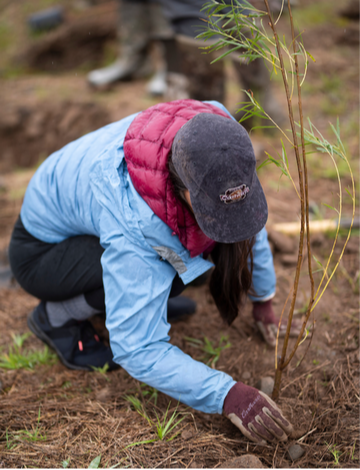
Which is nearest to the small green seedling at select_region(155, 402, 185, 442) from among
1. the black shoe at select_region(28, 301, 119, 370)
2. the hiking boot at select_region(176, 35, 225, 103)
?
the black shoe at select_region(28, 301, 119, 370)

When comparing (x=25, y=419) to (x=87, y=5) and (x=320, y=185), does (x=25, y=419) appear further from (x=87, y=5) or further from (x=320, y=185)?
(x=87, y=5)

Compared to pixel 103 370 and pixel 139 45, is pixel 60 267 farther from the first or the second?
pixel 139 45

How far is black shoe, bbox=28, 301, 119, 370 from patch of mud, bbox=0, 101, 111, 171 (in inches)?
111

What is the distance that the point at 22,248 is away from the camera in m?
1.65

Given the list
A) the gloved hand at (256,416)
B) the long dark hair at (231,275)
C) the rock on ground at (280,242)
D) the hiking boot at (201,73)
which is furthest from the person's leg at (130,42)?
the gloved hand at (256,416)

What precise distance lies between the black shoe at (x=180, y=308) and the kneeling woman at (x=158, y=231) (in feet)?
1.08

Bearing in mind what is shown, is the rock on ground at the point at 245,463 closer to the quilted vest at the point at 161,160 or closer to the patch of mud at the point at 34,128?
the quilted vest at the point at 161,160

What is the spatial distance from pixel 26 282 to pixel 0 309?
0.60 meters

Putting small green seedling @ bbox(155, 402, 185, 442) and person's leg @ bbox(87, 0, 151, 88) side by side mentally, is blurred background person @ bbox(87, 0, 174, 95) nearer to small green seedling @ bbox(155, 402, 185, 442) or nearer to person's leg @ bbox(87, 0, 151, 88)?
person's leg @ bbox(87, 0, 151, 88)

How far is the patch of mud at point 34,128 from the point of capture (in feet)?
13.9

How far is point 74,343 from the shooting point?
1734 mm

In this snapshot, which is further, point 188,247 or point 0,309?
point 0,309

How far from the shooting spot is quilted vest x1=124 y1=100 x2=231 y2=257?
3.75 ft

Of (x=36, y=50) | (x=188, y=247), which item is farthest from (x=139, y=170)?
(x=36, y=50)
